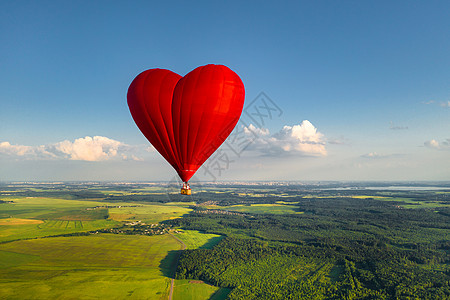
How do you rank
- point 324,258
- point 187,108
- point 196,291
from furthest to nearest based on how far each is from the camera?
point 324,258
point 196,291
point 187,108

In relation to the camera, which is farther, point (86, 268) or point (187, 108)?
point (86, 268)

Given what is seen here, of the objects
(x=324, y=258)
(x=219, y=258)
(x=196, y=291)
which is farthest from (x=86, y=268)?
(x=324, y=258)

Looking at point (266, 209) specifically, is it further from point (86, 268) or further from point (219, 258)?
point (86, 268)

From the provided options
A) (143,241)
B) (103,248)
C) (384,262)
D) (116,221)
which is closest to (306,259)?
(384,262)

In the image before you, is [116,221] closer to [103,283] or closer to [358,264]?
[103,283]

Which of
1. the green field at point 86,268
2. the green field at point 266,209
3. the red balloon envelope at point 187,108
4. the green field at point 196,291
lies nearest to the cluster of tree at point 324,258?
the green field at point 196,291

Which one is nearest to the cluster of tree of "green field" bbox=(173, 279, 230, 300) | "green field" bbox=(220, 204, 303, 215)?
"green field" bbox=(173, 279, 230, 300)
